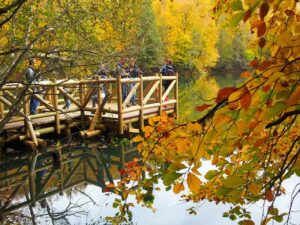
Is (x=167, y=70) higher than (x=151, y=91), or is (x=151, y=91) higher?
(x=167, y=70)

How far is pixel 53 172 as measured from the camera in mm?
9578

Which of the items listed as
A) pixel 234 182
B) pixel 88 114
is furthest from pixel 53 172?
pixel 234 182

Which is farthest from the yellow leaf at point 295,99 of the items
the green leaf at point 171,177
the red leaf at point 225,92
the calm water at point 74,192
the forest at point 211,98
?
the calm water at point 74,192

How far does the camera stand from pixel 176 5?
142 feet

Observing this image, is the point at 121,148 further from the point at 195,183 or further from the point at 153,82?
the point at 195,183

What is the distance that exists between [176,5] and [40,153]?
3587 centimetres

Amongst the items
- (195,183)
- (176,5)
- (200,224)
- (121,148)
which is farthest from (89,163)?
(176,5)

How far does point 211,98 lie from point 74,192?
703 centimetres

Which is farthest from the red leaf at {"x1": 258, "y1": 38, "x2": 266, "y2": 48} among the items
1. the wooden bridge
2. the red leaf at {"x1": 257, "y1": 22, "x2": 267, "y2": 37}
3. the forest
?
the wooden bridge

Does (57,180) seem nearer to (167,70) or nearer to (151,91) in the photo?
(151,91)

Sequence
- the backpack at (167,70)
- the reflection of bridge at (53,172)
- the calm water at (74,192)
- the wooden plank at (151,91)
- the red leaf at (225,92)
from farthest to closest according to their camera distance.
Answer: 1. the backpack at (167,70)
2. the wooden plank at (151,91)
3. the reflection of bridge at (53,172)
4. the calm water at (74,192)
5. the red leaf at (225,92)

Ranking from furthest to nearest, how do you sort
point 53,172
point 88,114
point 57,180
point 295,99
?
1. point 88,114
2. point 53,172
3. point 57,180
4. point 295,99

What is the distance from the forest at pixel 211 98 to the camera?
1.09m

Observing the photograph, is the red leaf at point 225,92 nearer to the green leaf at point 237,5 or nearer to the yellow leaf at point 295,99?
the yellow leaf at point 295,99
